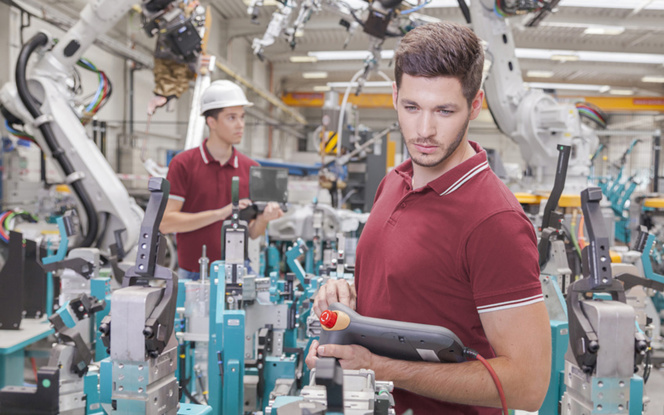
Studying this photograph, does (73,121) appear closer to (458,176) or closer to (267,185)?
(267,185)

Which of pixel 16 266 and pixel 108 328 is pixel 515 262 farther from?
pixel 16 266

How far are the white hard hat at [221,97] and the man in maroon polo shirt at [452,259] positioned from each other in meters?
2.15

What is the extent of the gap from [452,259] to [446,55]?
0.45 metres

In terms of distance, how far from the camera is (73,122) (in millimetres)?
4488

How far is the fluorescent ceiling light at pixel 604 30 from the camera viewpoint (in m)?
12.1

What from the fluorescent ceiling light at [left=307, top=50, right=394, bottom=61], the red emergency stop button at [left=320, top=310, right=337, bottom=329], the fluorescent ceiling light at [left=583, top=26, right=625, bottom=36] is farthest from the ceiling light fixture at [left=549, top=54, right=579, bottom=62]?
the red emergency stop button at [left=320, top=310, right=337, bottom=329]

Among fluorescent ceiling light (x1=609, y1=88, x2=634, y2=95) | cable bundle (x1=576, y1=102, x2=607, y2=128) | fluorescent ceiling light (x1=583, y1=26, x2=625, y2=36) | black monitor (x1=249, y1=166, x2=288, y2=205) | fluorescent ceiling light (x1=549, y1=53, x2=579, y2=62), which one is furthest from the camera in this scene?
fluorescent ceiling light (x1=609, y1=88, x2=634, y2=95)

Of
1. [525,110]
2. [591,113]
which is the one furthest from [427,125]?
[591,113]

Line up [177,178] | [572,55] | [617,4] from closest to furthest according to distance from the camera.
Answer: [177,178]
[617,4]
[572,55]

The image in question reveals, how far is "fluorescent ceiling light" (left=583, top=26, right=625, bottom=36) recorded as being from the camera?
39.8 ft

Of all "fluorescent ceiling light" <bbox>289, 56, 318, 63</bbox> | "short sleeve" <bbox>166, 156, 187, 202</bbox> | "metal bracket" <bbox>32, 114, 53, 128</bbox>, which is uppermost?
"fluorescent ceiling light" <bbox>289, 56, 318, 63</bbox>

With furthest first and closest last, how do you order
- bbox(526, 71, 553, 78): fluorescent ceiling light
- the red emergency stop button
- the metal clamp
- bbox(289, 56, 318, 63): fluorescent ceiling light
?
bbox(526, 71, 553, 78): fluorescent ceiling light → bbox(289, 56, 318, 63): fluorescent ceiling light → the metal clamp → the red emergency stop button

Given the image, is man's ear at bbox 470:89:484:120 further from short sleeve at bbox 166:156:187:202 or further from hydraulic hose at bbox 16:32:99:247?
hydraulic hose at bbox 16:32:99:247

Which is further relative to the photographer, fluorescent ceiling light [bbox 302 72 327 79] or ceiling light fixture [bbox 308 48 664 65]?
fluorescent ceiling light [bbox 302 72 327 79]
